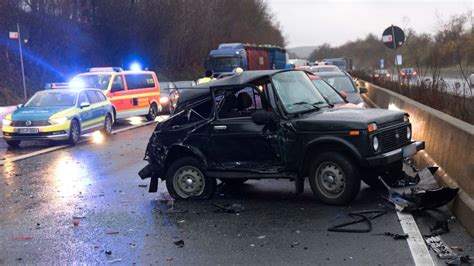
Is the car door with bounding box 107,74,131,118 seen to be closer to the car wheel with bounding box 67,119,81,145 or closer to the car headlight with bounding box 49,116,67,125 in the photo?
the car wheel with bounding box 67,119,81,145

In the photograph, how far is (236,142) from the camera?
7.54 metres

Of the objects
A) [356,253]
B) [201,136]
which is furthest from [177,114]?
[356,253]

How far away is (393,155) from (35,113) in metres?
11.0

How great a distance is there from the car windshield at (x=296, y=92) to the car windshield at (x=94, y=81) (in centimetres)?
1308

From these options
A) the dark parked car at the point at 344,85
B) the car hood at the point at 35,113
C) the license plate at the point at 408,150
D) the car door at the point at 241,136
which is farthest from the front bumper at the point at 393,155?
the car hood at the point at 35,113

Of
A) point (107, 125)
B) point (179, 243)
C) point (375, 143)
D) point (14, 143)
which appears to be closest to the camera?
point (179, 243)

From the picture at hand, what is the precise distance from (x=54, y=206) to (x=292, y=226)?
142 inches

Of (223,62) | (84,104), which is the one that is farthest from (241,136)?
(223,62)

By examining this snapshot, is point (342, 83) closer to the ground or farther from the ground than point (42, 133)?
farther from the ground

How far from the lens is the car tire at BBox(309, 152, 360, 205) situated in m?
6.84

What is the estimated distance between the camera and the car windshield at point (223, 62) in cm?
3306

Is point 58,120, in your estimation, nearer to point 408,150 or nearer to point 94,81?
point 94,81

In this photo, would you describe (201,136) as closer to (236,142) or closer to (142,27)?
(236,142)

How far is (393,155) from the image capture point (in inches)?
272
